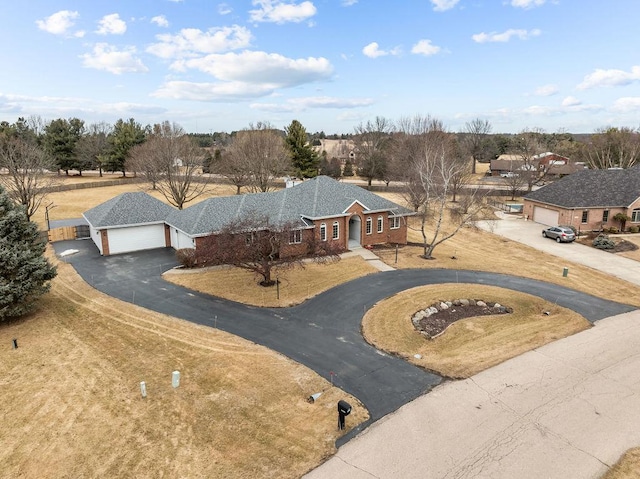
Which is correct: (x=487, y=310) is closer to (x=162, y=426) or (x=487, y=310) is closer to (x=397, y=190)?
(x=162, y=426)

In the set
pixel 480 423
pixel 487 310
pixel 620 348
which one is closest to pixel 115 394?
pixel 480 423

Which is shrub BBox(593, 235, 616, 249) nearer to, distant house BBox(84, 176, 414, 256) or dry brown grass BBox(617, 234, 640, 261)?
dry brown grass BBox(617, 234, 640, 261)

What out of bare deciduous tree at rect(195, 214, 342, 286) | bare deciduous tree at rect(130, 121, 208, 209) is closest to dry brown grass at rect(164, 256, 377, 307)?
bare deciduous tree at rect(195, 214, 342, 286)

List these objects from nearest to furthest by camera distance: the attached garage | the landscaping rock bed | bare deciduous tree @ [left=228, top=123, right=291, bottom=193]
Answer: the landscaping rock bed < the attached garage < bare deciduous tree @ [left=228, top=123, right=291, bottom=193]

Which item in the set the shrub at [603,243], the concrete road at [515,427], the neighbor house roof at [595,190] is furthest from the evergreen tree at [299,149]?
the concrete road at [515,427]

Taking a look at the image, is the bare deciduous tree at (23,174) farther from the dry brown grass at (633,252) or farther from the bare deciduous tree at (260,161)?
the dry brown grass at (633,252)

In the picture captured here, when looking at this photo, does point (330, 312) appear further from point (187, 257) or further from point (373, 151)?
point (373, 151)

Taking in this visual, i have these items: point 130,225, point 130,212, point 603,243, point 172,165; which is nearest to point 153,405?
point 130,225
